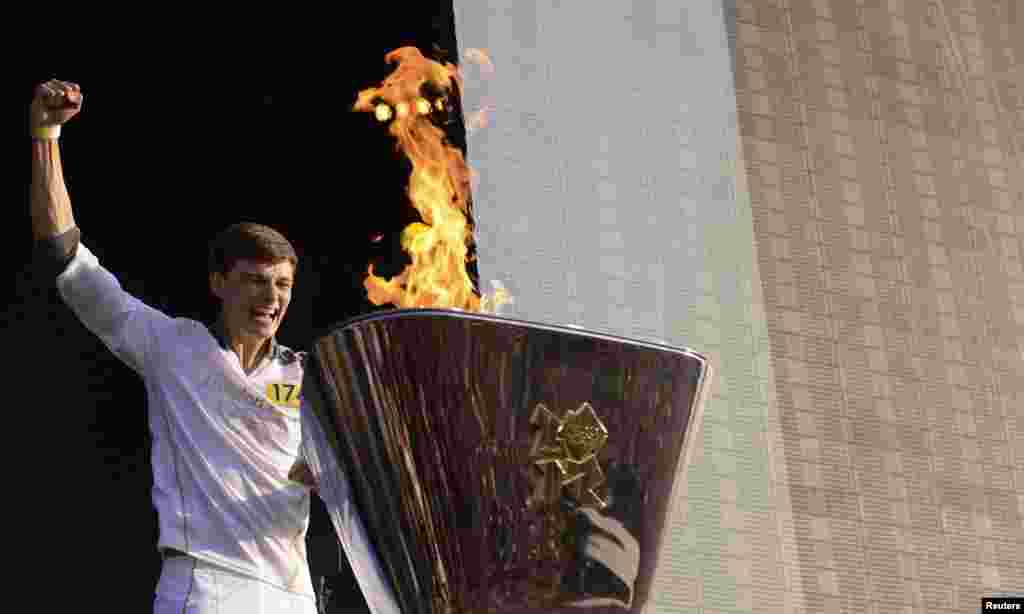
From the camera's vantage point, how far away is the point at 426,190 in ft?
7.80

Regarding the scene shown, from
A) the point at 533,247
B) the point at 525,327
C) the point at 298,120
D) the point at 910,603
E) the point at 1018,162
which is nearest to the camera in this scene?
the point at 525,327

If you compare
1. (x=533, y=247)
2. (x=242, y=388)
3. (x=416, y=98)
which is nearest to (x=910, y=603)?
(x=533, y=247)

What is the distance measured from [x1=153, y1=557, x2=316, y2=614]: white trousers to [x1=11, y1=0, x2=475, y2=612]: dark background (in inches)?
14.7

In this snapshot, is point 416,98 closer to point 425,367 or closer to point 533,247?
point 533,247

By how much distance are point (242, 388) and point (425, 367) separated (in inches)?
21.8

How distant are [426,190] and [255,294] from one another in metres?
0.49

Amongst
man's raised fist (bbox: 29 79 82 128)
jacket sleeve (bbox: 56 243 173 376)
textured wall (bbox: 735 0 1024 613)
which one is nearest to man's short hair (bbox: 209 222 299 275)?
jacket sleeve (bbox: 56 243 173 376)

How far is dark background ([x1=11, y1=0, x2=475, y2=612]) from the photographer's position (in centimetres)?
222

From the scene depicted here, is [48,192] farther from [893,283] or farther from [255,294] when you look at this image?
[893,283]

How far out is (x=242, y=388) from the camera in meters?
1.95

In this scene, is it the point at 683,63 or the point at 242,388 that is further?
the point at 683,63

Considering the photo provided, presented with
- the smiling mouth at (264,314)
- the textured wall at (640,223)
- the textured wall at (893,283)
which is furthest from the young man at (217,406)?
the textured wall at (893,283)

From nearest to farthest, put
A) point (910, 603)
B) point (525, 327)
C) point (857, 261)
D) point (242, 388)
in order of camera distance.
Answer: point (525, 327) < point (242, 388) < point (910, 603) < point (857, 261)

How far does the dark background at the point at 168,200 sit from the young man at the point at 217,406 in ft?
0.98
